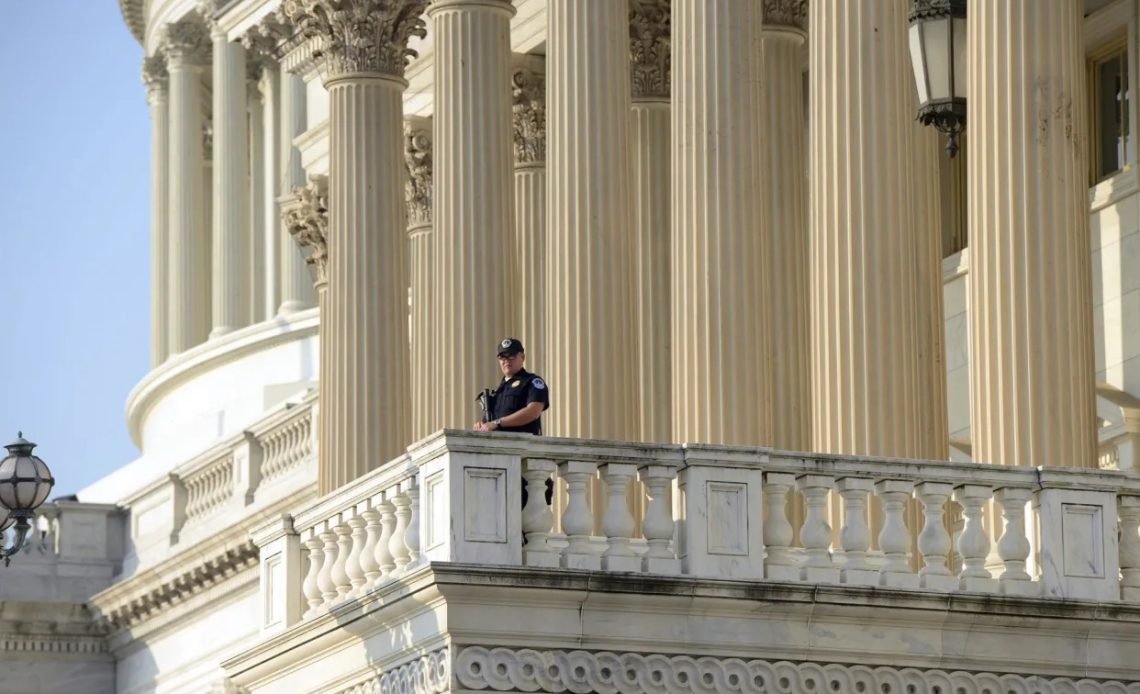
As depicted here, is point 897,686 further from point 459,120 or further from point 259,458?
point 259,458

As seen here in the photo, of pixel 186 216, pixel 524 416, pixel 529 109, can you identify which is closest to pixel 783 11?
pixel 529 109

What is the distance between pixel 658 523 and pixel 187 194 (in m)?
78.5

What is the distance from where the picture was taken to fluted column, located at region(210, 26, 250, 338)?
9969 centimetres

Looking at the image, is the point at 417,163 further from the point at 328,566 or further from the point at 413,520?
the point at 413,520

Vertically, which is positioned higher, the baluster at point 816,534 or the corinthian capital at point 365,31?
the corinthian capital at point 365,31

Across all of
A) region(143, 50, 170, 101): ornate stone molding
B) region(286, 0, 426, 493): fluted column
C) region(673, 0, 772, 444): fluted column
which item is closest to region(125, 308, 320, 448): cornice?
region(143, 50, 170, 101): ornate stone molding

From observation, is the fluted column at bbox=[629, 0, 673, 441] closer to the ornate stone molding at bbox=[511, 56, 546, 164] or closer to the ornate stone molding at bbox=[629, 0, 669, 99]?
the ornate stone molding at bbox=[629, 0, 669, 99]

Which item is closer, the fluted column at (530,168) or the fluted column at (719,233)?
the fluted column at (719,233)

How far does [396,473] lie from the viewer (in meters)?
28.6

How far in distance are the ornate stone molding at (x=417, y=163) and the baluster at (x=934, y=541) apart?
28455 millimetres

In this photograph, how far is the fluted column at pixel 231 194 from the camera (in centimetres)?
9969

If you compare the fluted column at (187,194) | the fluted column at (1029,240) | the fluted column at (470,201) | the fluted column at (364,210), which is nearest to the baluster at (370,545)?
the fluted column at (1029,240)

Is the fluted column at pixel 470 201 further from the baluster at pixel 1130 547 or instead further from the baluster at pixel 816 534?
the baluster at pixel 1130 547

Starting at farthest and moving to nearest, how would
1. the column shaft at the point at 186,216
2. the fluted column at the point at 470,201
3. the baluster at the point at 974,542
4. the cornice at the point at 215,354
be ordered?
the column shaft at the point at 186,216 → the cornice at the point at 215,354 → the fluted column at the point at 470,201 → the baluster at the point at 974,542
